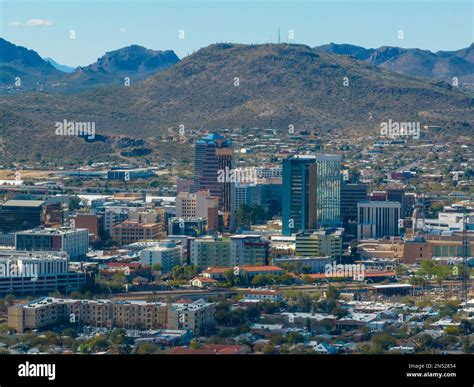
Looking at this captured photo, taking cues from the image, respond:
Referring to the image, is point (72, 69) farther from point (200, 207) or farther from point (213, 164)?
point (200, 207)

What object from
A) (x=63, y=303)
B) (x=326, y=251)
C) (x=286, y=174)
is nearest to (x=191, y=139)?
(x=286, y=174)

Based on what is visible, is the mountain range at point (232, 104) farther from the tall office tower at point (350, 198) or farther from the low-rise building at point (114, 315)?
the low-rise building at point (114, 315)

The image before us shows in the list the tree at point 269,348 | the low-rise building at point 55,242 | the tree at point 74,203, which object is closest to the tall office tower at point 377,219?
the low-rise building at point 55,242

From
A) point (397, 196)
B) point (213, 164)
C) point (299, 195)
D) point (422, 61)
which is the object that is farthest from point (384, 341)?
point (422, 61)

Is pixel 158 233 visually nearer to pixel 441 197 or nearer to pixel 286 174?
pixel 286 174

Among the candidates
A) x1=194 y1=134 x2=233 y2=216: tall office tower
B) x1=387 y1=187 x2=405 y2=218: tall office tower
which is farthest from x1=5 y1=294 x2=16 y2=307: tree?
x1=387 y1=187 x2=405 y2=218: tall office tower

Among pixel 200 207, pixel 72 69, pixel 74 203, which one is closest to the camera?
pixel 200 207
